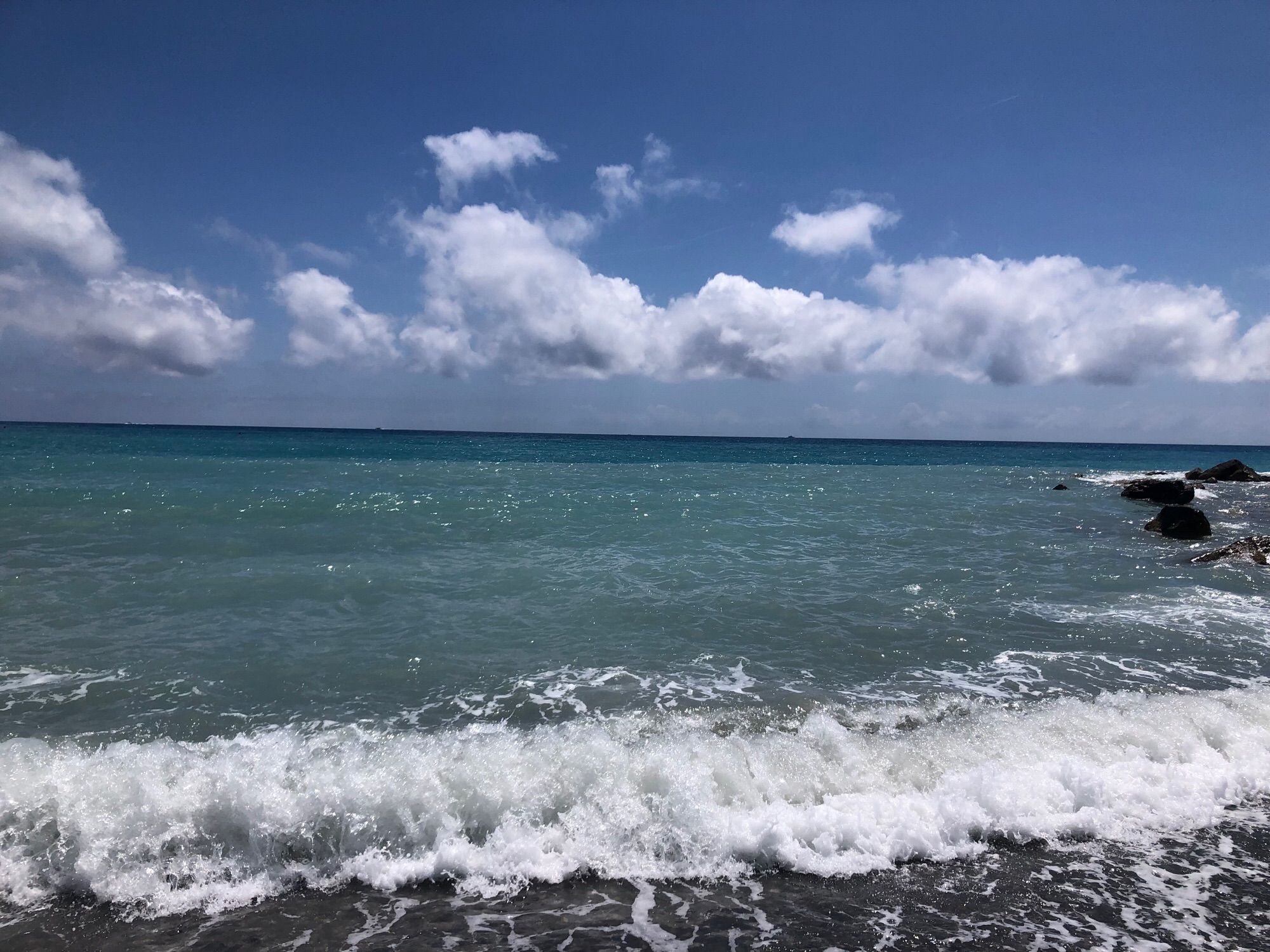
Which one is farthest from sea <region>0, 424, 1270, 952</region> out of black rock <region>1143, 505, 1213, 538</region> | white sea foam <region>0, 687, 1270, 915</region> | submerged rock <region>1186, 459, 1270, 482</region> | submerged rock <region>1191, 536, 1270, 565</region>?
submerged rock <region>1186, 459, 1270, 482</region>

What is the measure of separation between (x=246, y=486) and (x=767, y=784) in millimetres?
30458

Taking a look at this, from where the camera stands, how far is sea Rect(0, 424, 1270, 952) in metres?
4.72

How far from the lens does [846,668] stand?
30.1 ft

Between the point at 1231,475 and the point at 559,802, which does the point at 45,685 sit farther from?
the point at 1231,475

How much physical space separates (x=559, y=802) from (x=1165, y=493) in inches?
1366

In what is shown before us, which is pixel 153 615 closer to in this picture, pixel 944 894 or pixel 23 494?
pixel 944 894

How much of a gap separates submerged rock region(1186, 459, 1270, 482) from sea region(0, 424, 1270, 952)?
3828 cm

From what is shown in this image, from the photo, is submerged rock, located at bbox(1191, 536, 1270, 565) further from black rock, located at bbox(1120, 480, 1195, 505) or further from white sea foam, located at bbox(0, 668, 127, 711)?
white sea foam, located at bbox(0, 668, 127, 711)

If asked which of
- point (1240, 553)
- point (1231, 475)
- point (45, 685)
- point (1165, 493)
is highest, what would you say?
point (1231, 475)

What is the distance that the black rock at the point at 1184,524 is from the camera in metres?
20.2

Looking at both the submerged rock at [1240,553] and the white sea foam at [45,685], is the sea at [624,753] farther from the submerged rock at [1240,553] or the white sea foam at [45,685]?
the submerged rock at [1240,553]

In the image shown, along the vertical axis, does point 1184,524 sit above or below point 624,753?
above

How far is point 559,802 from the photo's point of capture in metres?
5.93

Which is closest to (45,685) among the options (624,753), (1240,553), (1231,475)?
(624,753)
